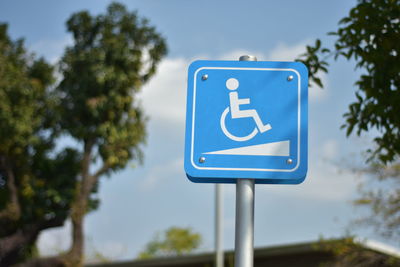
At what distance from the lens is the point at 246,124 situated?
8.92 ft

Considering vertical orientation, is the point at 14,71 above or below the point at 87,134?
above

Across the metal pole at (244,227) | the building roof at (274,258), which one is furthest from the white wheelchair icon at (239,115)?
the building roof at (274,258)

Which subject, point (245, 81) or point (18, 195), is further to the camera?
point (18, 195)

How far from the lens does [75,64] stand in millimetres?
25766

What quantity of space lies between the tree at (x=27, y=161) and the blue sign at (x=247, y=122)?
73.8ft

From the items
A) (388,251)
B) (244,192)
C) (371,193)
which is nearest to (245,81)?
(244,192)

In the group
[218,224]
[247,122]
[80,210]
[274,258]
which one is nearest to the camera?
[247,122]

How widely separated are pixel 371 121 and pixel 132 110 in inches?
805

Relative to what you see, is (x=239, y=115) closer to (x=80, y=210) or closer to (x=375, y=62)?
(x=375, y=62)

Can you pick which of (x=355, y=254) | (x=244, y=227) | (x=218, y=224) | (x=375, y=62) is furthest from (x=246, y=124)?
(x=218, y=224)

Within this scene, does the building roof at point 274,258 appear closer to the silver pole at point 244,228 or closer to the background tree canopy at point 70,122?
the background tree canopy at point 70,122

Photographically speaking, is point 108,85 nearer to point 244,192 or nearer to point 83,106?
point 83,106

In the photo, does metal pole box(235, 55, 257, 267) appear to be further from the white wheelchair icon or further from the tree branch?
the tree branch

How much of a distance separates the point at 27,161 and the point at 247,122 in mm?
24571
